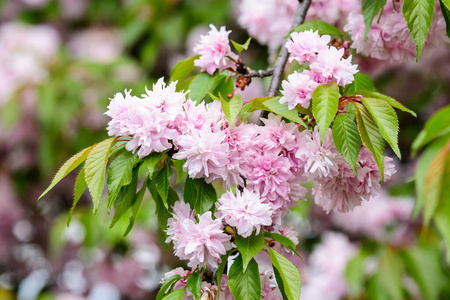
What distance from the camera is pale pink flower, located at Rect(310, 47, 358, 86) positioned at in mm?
674

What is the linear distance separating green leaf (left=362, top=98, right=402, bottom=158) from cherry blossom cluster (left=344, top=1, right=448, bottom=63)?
10.9 inches

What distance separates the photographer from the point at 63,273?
9.41 feet

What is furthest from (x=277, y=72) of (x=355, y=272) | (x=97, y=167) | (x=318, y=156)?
(x=355, y=272)

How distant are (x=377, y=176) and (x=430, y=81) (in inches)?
70.0

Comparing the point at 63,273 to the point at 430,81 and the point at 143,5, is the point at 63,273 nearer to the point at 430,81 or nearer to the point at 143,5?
the point at 143,5

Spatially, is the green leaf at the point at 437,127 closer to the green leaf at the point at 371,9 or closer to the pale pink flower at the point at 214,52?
the green leaf at the point at 371,9

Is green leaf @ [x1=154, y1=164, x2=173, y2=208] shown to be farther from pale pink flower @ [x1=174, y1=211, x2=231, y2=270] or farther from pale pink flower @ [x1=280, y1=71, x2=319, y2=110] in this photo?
pale pink flower @ [x1=280, y1=71, x2=319, y2=110]

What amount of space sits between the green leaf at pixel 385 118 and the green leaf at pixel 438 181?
0.22 meters

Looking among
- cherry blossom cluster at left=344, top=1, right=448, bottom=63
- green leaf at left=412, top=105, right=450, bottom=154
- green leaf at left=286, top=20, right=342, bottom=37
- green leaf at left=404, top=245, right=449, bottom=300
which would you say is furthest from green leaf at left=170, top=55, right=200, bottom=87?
green leaf at left=404, top=245, right=449, bottom=300

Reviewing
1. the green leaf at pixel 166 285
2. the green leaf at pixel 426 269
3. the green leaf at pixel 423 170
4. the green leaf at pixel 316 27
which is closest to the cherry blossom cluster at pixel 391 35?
the green leaf at pixel 316 27

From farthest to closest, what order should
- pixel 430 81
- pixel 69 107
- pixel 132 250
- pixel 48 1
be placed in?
pixel 48 1, pixel 132 250, pixel 430 81, pixel 69 107

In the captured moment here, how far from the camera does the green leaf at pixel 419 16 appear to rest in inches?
29.0

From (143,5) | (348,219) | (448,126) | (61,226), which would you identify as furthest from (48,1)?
(448,126)

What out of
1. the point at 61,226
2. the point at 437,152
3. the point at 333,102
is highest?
the point at 333,102
